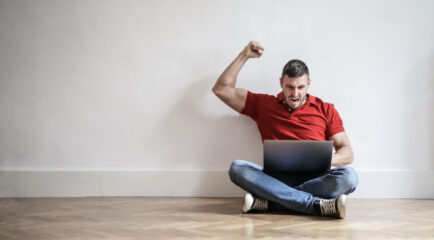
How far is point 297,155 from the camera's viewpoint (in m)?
2.46

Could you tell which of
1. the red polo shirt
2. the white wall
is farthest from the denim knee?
the white wall

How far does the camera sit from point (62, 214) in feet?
8.15

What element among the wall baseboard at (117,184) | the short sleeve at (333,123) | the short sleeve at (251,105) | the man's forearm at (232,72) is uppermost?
the man's forearm at (232,72)

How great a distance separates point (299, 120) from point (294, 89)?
0.71 ft

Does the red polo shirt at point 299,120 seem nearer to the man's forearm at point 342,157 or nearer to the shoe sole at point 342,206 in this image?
the man's forearm at point 342,157

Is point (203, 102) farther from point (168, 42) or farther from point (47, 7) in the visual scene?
point (47, 7)

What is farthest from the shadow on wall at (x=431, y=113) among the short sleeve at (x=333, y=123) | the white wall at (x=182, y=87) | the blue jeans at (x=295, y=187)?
the blue jeans at (x=295, y=187)

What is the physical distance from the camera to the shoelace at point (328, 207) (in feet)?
7.84

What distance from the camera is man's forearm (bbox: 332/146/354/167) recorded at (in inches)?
113

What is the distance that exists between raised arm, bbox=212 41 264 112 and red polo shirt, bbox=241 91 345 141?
0.17 m

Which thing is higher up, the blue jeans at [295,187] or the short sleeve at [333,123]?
the short sleeve at [333,123]

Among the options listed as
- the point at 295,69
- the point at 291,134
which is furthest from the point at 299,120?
the point at 295,69

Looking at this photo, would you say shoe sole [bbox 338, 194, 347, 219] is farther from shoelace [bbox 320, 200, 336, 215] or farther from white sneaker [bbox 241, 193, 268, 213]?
white sneaker [bbox 241, 193, 268, 213]

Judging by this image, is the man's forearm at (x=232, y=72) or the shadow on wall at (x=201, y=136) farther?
the shadow on wall at (x=201, y=136)
